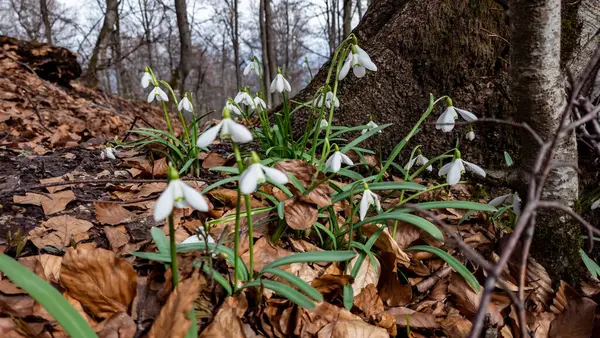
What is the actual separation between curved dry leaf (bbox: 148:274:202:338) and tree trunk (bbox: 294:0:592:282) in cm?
161

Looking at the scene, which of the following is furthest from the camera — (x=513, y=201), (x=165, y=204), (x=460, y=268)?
(x=513, y=201)

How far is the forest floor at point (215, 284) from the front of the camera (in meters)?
1.05

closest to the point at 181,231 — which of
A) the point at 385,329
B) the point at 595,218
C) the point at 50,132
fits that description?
the point at 385,329

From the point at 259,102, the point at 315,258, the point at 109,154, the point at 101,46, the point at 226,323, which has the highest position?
the point at 101,46

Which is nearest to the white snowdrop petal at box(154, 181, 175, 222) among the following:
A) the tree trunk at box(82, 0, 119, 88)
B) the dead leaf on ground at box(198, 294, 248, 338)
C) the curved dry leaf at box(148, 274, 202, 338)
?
the curved dry leaf at box(148, 274, 202, 338)

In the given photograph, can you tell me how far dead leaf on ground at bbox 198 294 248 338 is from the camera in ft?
3.28

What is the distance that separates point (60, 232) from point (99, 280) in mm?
472

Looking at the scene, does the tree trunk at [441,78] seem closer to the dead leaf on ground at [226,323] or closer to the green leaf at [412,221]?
the green leaf at [412,221]

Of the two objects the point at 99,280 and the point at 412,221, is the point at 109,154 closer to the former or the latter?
the point at 99,280

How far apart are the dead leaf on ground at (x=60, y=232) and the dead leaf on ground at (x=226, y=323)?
0.69 metres

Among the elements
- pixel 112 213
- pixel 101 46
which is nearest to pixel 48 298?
pixel 112 213

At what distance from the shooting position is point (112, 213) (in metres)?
1.57

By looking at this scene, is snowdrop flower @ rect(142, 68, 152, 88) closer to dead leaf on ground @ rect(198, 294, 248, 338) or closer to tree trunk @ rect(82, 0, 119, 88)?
dead leaf on ground @ rect(198, 294, 248, 338)

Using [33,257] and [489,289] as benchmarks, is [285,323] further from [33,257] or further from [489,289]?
[33,257]
